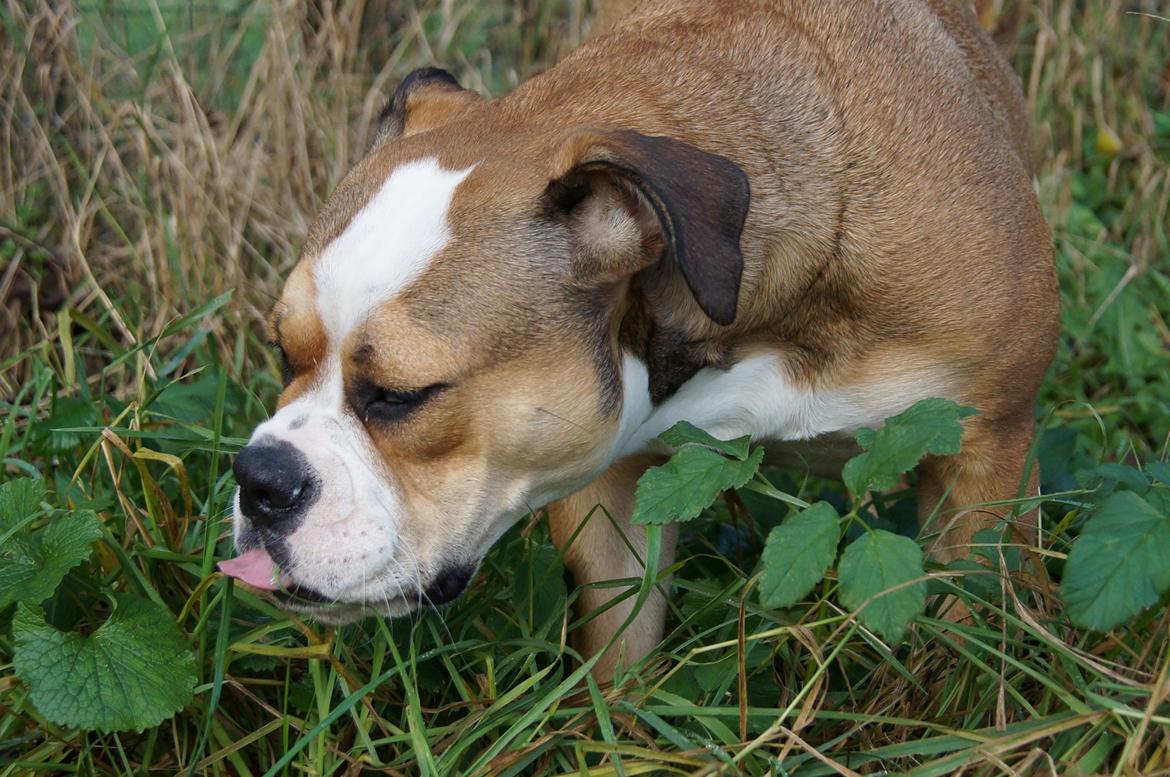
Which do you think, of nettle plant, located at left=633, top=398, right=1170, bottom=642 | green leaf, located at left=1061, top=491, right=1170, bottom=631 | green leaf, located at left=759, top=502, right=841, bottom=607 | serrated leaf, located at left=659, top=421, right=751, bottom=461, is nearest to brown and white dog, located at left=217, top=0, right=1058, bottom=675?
serrated leaf, located at left=659, top=421, right=751, bottom=461

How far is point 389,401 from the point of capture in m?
2.62

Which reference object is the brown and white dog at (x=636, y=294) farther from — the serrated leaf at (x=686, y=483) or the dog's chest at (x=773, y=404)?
the serrated leaf at (x=686, y=483)

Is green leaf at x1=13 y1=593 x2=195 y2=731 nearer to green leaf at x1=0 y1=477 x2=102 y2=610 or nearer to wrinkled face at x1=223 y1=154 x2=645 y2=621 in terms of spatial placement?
green leaf at x1=0 y1=477 x2=102 y2=610

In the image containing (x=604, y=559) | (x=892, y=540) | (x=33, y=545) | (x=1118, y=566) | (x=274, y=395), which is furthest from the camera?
(x=274, y=395)

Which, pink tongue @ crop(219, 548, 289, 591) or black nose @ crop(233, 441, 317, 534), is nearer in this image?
black nose @ crop(233, 441, 317, 534)

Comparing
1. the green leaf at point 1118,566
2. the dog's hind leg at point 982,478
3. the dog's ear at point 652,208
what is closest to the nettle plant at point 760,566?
the green leaf at point 1118,566

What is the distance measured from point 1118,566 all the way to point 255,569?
5.16 feet

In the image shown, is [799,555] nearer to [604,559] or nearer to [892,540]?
[892,540]

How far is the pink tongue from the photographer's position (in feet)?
8.77

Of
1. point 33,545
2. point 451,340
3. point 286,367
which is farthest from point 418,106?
point 33,545

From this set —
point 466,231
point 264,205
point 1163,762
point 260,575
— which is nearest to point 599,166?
A: point 466,231

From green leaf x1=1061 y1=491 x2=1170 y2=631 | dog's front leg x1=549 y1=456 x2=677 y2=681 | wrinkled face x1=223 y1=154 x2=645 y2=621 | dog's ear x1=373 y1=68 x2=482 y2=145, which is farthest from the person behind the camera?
dog's front leg x1=549 y1=456 x2=677 y2=681

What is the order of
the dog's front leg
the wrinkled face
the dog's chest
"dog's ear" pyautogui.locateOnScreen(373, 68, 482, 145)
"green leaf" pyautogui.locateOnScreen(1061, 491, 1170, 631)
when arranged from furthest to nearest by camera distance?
the dog's front leg → "dog's ear" pyautogui.locateOnScreen(373, 68, 482, 145) → the dog's chest → the wrinkled face → "green leaf" pyautogui.locateOnScreen(1061, 491, 1170, 631)

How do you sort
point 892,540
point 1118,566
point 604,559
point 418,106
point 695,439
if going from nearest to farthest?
1. point 1118,566
2. point 892,540
3. point 695,439
4. point 418,106
5. point 604,559
